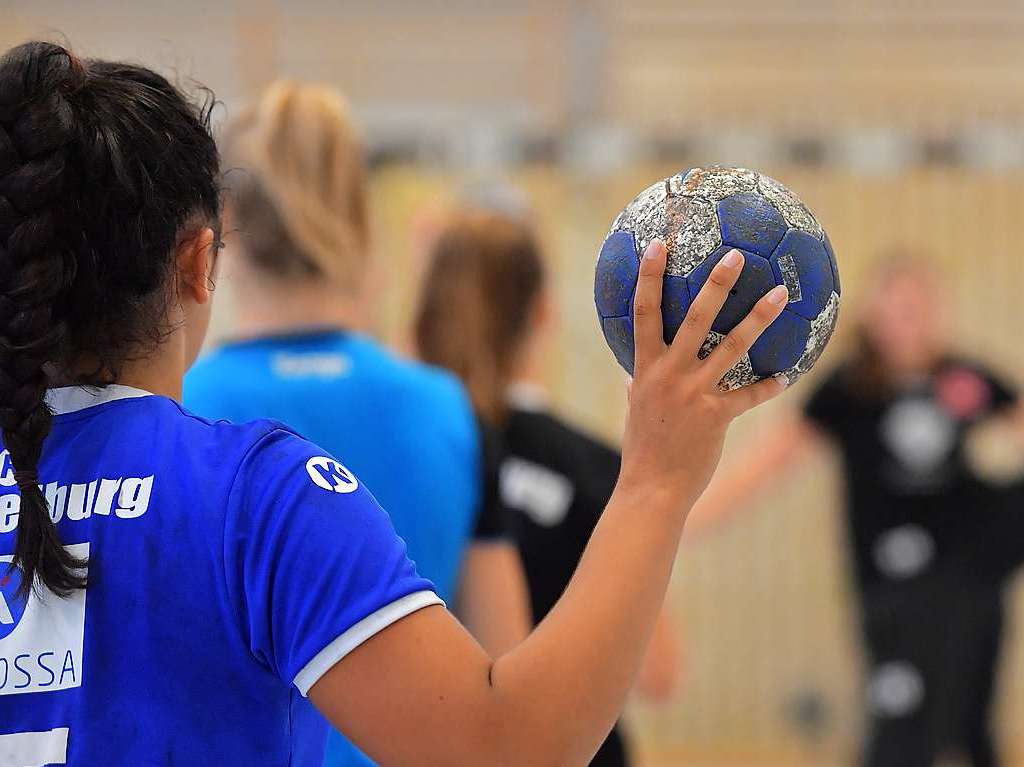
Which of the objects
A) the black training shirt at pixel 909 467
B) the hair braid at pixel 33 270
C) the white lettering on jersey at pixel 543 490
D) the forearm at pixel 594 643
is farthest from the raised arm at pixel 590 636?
the black training shirt at pixel 909 467

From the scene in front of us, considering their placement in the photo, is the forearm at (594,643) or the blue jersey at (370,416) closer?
the forearm at (594,643)

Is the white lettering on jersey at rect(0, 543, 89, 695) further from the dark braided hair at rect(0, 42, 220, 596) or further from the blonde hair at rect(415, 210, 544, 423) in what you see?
the blonde hair at rect(415, 210, 544, 423)

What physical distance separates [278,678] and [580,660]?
0.26 metres

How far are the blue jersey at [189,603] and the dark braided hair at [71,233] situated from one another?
0.12 ft

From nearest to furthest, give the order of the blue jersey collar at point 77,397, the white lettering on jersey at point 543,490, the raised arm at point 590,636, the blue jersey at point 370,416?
1. the raised arm at point 590,636
2. the blue jersey collar at point 77,397
3. the blue jersey at point 370,416
4. the white lettering on jersey at point 543,490

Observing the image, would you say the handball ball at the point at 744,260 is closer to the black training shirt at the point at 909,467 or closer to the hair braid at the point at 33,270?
the hair braid at the point at 33,270

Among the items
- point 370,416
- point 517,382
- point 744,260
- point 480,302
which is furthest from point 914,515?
point 744,260

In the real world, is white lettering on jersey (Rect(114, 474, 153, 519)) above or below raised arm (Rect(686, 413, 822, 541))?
above

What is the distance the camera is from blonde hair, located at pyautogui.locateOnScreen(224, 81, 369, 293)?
2.07 metres

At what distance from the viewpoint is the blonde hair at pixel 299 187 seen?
207 cm

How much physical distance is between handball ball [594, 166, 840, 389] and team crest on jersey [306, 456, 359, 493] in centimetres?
31

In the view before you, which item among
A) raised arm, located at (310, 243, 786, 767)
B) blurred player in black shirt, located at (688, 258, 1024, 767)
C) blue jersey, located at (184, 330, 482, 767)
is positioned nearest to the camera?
raised arm, located at (310, 243, 786, 767)

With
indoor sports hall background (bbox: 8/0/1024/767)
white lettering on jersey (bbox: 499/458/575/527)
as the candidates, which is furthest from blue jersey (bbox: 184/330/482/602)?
indoor sports hall background (bbox: 8/0/1024/767)

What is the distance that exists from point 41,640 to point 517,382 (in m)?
1.61
